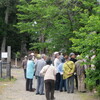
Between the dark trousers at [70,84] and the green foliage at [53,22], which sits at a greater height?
the green foliage at [53,22]

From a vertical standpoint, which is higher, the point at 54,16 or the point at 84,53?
the point at 54,16

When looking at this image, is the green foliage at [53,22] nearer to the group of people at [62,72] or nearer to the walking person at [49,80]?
the group of people at [62,72]

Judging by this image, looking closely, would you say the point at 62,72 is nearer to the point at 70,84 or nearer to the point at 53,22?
the point at 70,84

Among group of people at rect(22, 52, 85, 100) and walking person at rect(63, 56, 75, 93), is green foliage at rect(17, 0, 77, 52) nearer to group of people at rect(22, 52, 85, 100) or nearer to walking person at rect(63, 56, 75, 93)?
group of people at rect(22, 52, 85, 100)

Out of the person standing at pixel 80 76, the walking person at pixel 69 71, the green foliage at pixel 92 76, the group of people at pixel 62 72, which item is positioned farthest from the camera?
the person standing at pixel 80 76

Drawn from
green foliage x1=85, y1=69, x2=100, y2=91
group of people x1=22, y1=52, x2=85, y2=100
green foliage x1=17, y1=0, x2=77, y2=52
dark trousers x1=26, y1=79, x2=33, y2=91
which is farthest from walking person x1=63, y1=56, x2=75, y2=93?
green foliage x1=17, y1=0, x2=77, y2=52

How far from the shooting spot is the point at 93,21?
11109 mm

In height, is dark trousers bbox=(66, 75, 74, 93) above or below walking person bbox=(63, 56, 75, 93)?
below

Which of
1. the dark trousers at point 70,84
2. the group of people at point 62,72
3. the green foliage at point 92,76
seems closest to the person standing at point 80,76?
the group of people at point 62,72

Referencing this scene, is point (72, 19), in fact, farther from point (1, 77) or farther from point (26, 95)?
point (26, 95)

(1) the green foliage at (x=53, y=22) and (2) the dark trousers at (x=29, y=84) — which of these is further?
(1) the green foliage at (x=53, y=22)

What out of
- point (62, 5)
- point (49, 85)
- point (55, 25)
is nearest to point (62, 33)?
point (55, 25)

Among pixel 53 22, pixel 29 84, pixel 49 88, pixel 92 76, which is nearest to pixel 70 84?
pixel 29 84

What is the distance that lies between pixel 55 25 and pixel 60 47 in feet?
5.32
